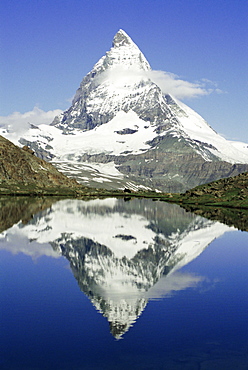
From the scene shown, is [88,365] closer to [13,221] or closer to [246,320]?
[246,320]

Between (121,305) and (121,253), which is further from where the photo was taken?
(121,253)

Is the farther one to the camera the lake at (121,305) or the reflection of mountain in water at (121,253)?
the reflection of mountain in water at (121,253)

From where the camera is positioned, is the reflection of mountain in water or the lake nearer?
the lake

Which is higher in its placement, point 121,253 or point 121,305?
point 121,253

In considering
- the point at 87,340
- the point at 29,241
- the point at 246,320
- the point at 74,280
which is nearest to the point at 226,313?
the point at 246,320
